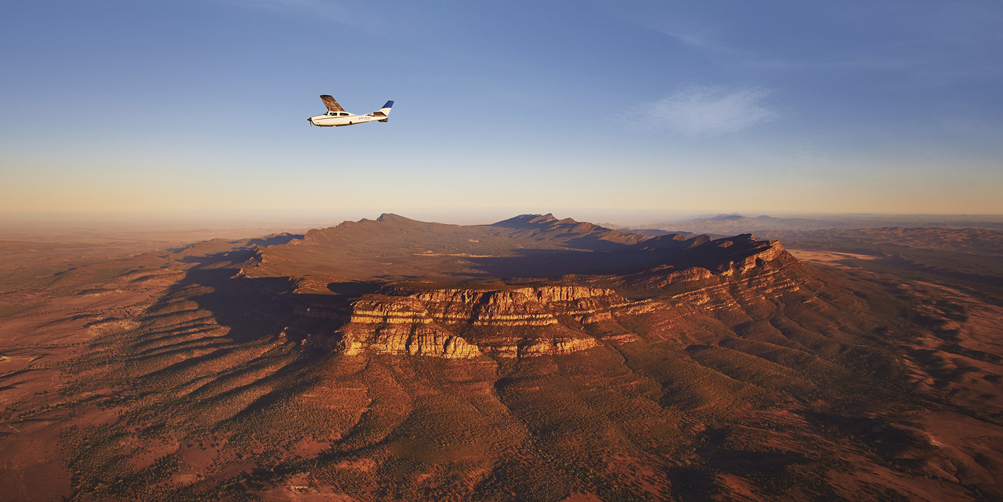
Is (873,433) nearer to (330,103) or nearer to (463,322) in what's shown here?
(463,322)

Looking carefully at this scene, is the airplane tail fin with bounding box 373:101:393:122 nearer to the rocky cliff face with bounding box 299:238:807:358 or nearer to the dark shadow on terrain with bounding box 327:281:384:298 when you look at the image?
the rocky cliff face with bounding box 299:238:807:358

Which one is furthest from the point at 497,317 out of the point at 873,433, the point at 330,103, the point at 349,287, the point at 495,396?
the point at 873,433

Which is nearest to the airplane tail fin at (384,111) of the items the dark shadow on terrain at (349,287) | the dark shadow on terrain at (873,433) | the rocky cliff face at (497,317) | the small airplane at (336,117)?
the small airplane at (336,117)

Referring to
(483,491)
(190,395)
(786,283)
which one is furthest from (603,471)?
(786,283)

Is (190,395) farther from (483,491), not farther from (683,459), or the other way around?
(683,459)

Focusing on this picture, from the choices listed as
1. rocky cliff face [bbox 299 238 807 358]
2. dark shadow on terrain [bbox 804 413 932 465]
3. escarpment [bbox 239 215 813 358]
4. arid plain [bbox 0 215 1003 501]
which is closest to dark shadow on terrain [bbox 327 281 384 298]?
escarpment [bbox 239 215 813 358]

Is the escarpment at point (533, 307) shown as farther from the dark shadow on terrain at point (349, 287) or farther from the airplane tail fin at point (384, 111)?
the airplane tail fin at point (384, 111)
